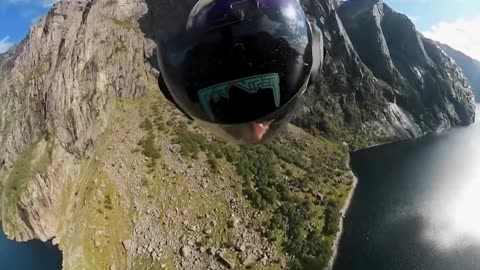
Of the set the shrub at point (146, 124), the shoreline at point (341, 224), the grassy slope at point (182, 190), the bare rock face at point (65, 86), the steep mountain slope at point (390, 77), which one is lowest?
the steep mountain slope at point (390, 77)

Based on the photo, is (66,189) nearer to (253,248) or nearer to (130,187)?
(130,187)

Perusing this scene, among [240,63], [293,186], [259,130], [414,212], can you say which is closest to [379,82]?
[293,186]

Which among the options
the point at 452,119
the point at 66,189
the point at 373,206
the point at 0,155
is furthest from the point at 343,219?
the point at 452,119

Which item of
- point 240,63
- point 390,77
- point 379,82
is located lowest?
point 390,77

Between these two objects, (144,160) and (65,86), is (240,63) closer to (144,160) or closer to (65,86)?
(144,160)

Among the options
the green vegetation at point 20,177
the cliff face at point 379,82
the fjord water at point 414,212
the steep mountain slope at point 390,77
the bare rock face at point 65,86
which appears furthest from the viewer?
the steep mountain slope at point 390,77

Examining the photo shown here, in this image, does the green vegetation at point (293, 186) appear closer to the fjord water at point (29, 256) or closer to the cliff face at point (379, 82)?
the cliff face at point (379, 82)

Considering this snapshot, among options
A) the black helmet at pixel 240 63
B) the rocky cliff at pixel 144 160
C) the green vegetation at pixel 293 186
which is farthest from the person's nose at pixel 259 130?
the green vegetation at pixel 293 186

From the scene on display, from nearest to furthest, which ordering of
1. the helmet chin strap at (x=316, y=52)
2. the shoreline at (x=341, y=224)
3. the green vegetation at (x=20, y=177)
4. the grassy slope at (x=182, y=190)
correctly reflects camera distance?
the helmet chin strap at (x=316, y=52) < the shoreline at (x=341, y=224) < the grassy slope at (x=182, y=190) < the green vegetation at (x=20, y=177)
